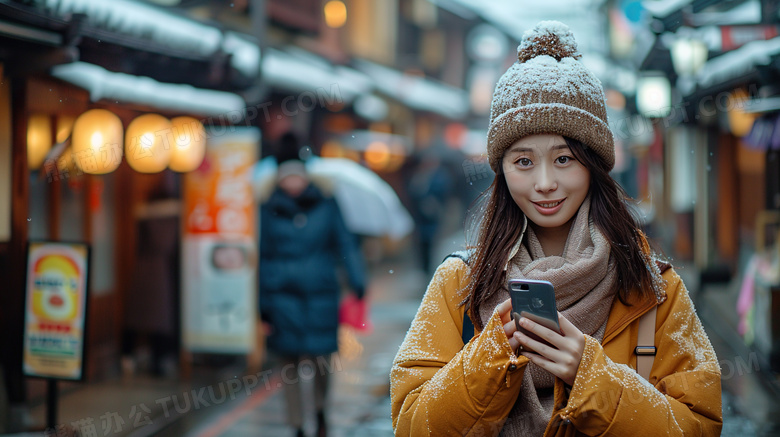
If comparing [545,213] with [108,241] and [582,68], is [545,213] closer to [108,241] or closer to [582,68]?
[582,68]

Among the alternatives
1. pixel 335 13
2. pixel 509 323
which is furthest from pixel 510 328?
pixel 335 13

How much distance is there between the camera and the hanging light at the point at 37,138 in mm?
4301

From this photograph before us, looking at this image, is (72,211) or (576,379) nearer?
(576,379)

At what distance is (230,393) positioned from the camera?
22.3ft

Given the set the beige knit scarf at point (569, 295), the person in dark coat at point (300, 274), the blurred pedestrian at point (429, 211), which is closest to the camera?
the beige knit scarf at point (569, 295)

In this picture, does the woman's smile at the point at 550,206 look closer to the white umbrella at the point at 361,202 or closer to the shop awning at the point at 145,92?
the shop awning at the point at 145,92

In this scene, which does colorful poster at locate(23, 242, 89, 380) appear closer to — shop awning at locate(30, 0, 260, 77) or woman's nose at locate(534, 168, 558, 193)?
shop awning at locate(30, 0, 260, 77)

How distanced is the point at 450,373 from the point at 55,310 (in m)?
3.45

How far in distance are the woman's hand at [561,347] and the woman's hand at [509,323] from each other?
36 mm

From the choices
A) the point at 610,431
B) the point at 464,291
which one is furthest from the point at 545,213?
the point at 610,431

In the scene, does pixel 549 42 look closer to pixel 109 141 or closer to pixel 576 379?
pixel 576 379

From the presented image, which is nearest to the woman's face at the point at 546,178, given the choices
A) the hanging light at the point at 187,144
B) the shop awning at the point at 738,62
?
the shop awning at the point at 738,62

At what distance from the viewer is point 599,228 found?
6.53 ft

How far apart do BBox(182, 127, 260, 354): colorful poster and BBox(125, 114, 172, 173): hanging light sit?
56cm
